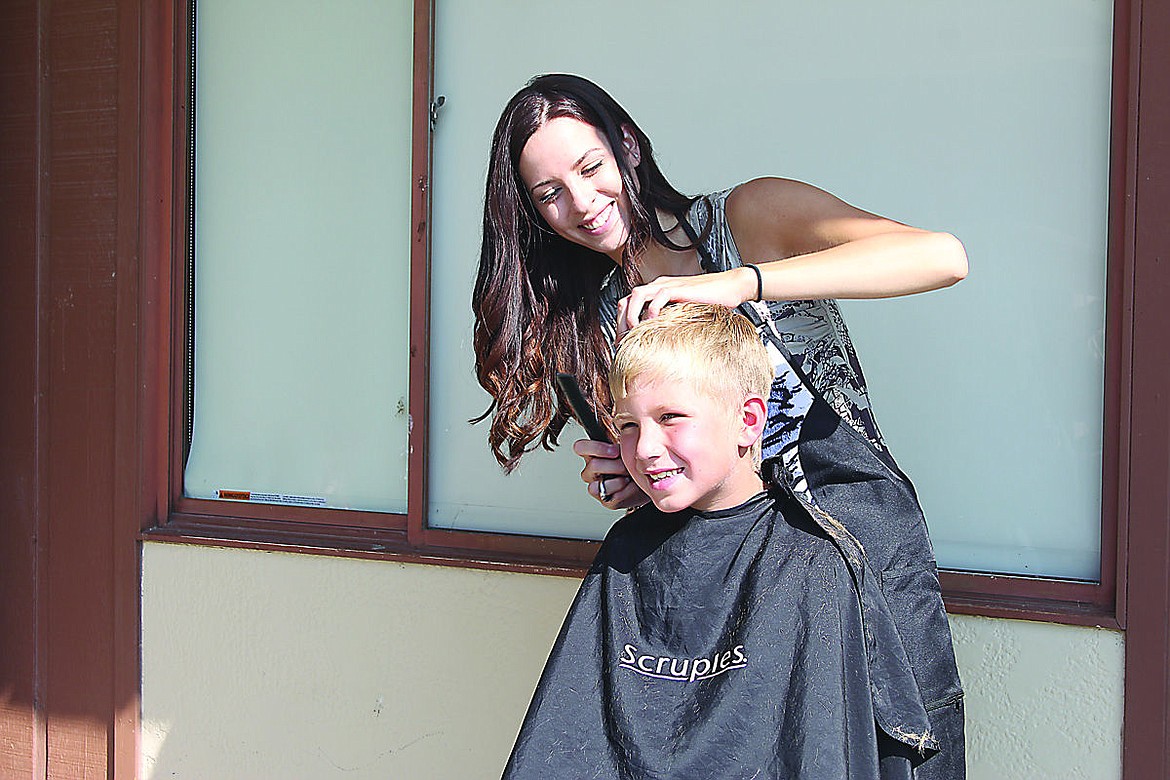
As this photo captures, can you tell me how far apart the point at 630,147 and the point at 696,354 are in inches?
17.0

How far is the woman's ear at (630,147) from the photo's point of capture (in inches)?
72.1

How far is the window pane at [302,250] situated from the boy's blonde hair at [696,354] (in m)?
1.23

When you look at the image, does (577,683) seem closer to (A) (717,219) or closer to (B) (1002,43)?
(A) (717,219)

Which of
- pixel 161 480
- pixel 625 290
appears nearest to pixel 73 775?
pixel 161 480

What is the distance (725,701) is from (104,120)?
212 centimetres

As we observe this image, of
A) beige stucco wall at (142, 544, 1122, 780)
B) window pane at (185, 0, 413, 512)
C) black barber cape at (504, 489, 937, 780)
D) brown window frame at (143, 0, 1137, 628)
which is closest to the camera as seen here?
black barber cape at (504, 489, 937, 780)

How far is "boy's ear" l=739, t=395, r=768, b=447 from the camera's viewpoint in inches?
63.7

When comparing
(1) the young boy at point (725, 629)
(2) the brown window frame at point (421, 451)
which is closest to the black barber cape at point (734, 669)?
(1) the young boy at point (725, 629)

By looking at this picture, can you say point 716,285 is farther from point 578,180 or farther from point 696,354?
point 578,180

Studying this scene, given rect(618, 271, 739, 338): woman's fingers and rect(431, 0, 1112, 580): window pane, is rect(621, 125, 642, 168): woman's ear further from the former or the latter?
rect(431, 0, 1112, 580): window pane

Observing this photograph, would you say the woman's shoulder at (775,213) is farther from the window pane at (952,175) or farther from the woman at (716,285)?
the window pane at (952,175)

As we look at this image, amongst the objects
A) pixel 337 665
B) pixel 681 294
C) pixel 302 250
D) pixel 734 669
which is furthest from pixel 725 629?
pixel 302 250

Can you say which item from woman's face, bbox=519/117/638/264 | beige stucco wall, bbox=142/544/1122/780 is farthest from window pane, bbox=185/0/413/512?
woman's face, bbox=519/117/638/264

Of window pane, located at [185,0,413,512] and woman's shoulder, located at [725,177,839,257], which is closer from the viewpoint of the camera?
woman's shoulder, located at [725,177,839,257]
